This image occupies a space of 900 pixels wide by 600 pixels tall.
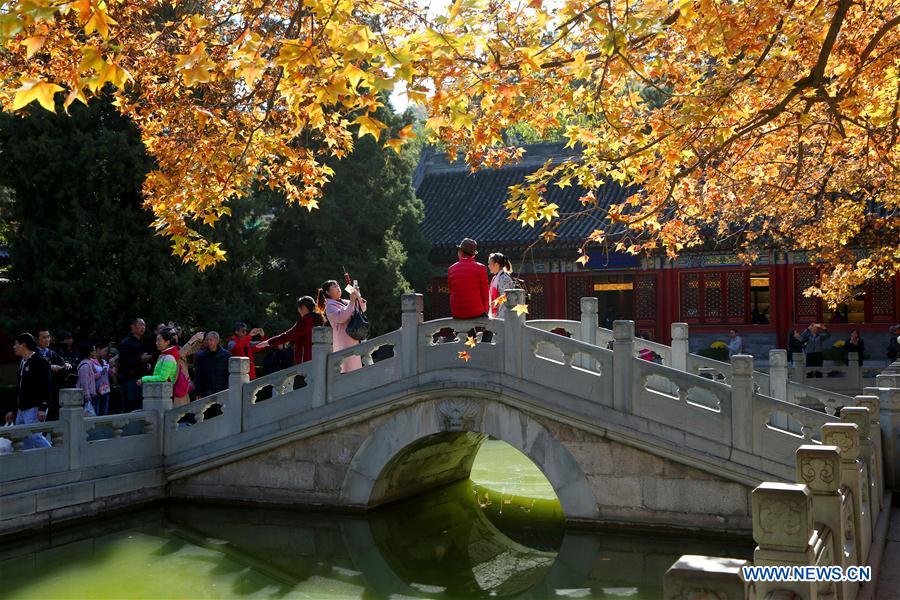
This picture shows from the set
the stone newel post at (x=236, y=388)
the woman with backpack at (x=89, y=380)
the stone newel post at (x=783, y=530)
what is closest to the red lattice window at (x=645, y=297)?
the stone newel post at (x=236, y=388)

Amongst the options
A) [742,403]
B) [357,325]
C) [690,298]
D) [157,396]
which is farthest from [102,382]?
[690,298]

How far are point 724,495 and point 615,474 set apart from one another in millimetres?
1076

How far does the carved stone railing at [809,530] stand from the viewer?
9.25 feet

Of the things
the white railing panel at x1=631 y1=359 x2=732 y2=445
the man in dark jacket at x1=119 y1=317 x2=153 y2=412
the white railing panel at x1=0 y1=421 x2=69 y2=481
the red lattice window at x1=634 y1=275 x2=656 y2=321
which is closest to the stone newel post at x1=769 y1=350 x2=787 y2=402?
the white railing panel at x1=631 y1=359 x2=732 y2=445

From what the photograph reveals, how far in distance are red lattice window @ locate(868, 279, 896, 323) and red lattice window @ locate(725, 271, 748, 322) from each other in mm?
2689

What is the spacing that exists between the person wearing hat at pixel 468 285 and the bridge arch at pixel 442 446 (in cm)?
94

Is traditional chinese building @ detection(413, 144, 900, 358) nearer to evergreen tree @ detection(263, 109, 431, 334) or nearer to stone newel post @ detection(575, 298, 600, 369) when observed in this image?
evergreen tree @ detection(263, 109, 431, 334)

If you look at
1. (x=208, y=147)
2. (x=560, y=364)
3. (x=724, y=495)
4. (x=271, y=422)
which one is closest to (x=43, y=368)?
(x=271, y=422)

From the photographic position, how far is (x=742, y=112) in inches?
306

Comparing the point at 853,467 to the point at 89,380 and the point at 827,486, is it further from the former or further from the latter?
the point at 89,380

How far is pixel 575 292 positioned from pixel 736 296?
3907mm

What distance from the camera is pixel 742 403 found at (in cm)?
843

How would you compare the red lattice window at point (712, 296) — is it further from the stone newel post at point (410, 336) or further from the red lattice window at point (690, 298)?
the stone newel post at point (410, 336)

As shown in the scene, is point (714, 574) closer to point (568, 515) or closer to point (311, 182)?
point (311, 182)
